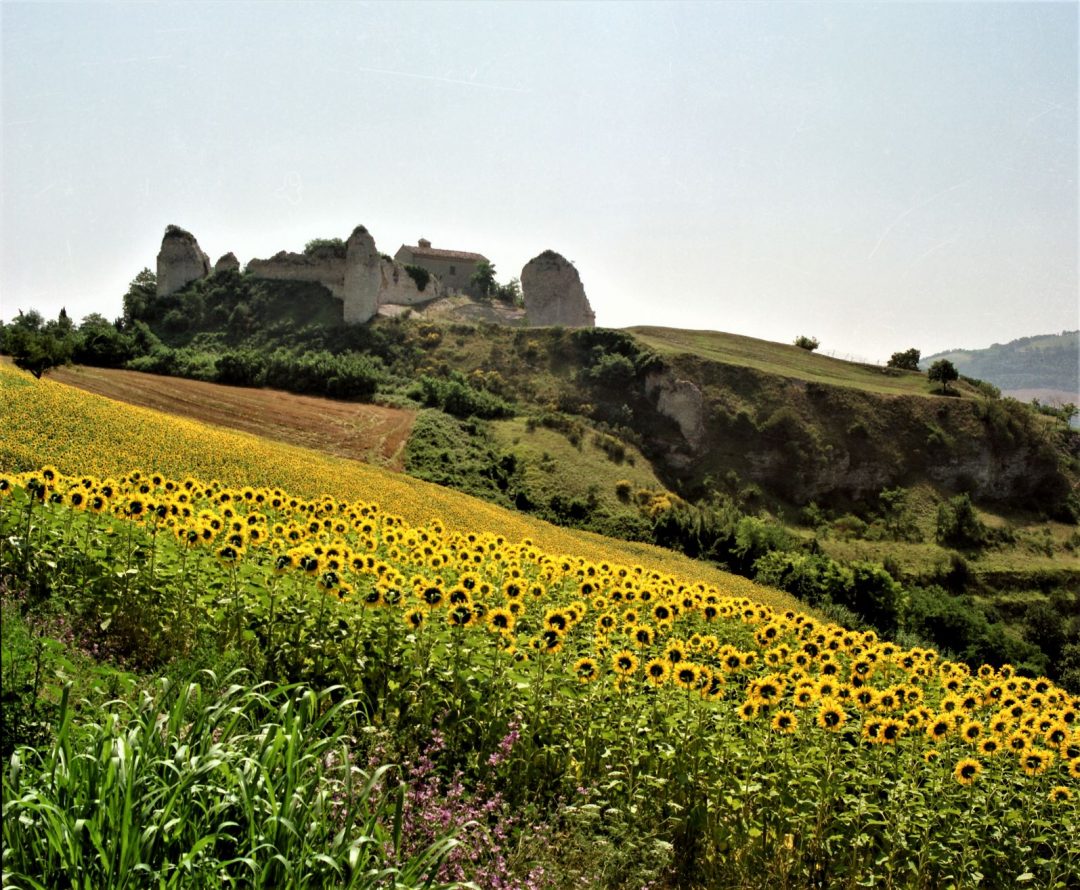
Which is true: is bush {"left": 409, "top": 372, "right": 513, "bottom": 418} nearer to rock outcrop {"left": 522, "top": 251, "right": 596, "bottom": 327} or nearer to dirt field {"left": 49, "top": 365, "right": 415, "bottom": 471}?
dirt field {"left": 49, "top": 365, "right": 415, "bottom": 471}

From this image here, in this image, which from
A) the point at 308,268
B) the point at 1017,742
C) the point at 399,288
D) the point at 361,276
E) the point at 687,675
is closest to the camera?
the point at 1017,742

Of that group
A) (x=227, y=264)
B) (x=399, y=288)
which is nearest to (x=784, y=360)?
(x=399, y=288)

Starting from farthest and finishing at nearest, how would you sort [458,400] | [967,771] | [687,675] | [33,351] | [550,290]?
[550,290]
[458,400]
[33,351]
[687,675]
[967,771]

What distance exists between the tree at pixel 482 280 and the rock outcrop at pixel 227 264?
27.1m

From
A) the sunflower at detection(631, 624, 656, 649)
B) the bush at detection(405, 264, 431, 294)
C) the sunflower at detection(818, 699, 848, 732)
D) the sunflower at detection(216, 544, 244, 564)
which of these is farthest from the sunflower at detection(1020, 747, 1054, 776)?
the bush at detection(405, 264, 431, 294)

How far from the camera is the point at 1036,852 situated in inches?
228

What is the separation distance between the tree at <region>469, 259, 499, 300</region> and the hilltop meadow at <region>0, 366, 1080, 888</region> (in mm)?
90557

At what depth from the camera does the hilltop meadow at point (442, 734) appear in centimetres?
397

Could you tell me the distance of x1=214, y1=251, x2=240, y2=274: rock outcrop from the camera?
8394cm

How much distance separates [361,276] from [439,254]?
1018 inches

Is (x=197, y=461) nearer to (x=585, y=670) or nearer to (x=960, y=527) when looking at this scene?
(x=585, y=670)

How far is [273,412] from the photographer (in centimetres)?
4600

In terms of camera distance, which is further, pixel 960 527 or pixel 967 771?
pixel 960 527

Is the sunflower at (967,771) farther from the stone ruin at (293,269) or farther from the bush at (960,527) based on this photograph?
the stone ruin at (293,269)
